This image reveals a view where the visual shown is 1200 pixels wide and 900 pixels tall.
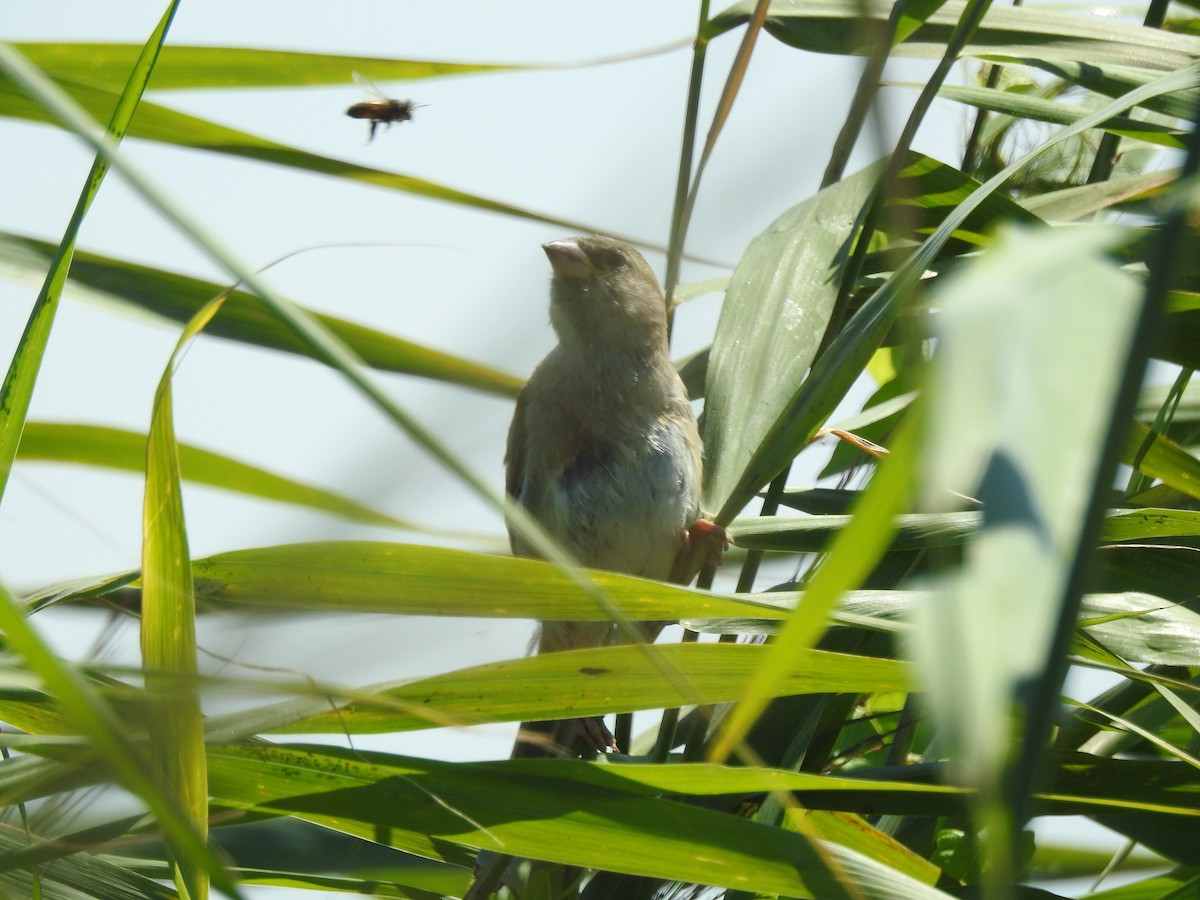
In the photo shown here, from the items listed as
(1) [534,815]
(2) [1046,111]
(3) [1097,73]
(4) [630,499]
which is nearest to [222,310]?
(1) [534,815]

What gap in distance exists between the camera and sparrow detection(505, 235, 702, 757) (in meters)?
2.60

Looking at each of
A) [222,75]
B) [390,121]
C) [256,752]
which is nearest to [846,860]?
[256,752]

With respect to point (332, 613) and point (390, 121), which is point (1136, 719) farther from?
point (390, 121)

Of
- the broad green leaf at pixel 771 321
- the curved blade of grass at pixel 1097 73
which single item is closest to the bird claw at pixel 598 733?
the broad green leaf at pixel 771 321

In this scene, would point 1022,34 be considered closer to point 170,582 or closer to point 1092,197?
point 1092,197

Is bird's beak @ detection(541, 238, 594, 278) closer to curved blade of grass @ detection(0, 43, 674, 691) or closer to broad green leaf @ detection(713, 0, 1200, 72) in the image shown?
broad green leaf @ detection(713, 0, 1200, 72)

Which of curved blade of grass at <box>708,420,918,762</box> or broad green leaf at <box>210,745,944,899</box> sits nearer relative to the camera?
curved blade of grass at <box>708,420,918,762</box>

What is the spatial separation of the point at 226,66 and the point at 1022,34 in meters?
1.30

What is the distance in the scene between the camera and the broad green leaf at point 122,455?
150cm

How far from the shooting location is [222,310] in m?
1.65

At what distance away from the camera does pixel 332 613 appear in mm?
907

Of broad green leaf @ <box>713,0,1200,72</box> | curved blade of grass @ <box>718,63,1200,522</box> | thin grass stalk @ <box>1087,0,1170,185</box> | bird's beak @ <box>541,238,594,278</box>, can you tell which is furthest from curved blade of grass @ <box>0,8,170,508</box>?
bird's beak @ <box>541,238,594,278</box>

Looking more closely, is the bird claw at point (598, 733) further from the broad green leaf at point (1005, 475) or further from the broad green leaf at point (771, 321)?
the broad green leaf at point (1005, 475)

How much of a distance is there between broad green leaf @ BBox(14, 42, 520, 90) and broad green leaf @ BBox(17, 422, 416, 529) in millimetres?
507
